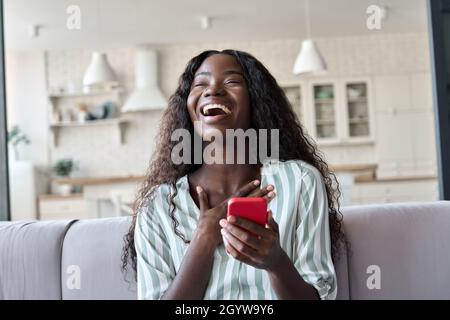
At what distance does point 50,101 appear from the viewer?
5.82m

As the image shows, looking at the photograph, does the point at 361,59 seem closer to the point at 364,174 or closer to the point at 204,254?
the point at 364,174

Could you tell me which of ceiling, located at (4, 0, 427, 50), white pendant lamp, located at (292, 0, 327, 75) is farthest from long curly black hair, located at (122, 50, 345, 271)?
ceiling, located at (4, 0, 427, 50)

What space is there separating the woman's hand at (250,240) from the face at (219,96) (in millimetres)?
285

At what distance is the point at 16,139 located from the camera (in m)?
5.65

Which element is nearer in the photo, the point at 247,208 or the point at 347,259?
the point at 247,208

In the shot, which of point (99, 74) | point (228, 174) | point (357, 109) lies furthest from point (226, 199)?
point (357, 109)

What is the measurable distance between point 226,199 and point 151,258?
0.20 metres

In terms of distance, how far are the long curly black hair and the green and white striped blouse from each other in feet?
0.10

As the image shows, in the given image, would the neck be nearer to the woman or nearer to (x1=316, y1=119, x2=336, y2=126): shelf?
the woman

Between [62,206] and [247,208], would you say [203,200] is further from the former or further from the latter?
[62,206]

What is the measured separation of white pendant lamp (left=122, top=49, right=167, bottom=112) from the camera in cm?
Answer: 564

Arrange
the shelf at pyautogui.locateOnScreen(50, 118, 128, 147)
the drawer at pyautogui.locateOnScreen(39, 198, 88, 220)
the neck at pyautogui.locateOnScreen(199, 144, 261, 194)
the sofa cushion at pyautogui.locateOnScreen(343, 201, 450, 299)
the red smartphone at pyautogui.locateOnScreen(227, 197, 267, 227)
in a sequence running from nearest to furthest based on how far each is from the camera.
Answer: the red smartphone at pyautogui.locateOnScreen(227, 197, 267, 227) → the neck at pyautogui.locateOnScreen(199, 144, 261, 194) → the sofa cushion at pyautogui.locateOnScreen(343, 201, 450, 299) → the drawer at pyautogui.locateOnScreen(39, 198, 88, 220) → the shelf at pyautogui.locateOnScreen(50, 118, 128, 147)

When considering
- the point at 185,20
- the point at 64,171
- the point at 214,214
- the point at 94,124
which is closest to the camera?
the point at 214,214

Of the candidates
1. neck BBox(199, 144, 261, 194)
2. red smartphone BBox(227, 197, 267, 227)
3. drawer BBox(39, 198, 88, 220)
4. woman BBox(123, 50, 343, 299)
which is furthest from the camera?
drawer BBox(39, 198, 88, 220)
